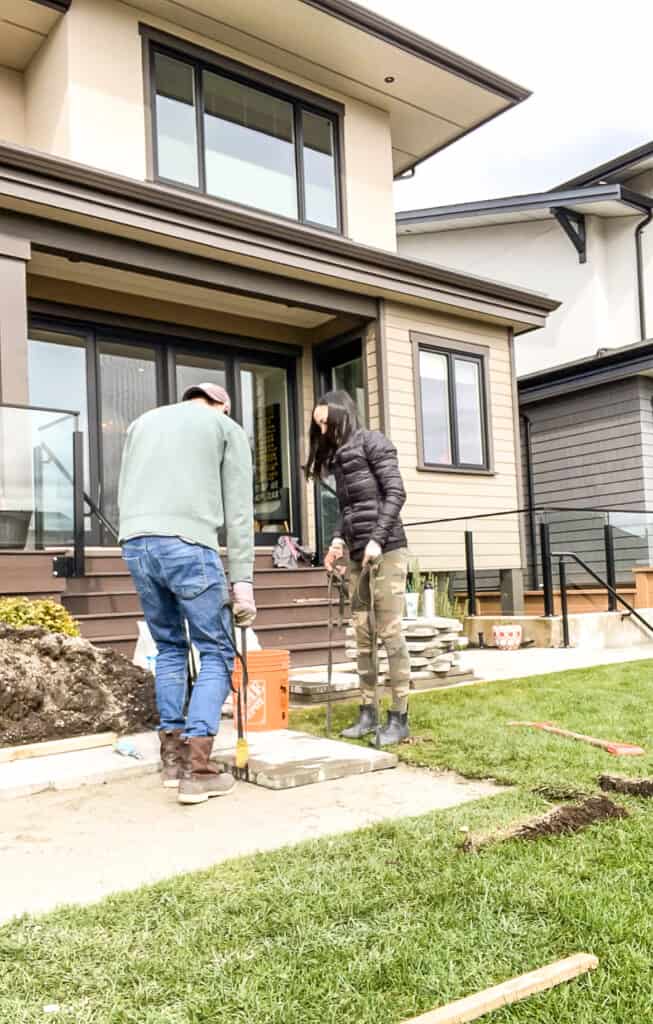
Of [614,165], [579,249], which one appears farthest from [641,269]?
[614,165]

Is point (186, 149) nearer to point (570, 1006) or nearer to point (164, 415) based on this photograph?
point (164, 415)

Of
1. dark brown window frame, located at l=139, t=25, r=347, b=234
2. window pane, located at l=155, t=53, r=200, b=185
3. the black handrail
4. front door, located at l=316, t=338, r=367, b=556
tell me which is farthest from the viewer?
front door, located at l=316, t=338, r=367, b=556

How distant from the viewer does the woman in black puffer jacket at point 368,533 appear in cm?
441

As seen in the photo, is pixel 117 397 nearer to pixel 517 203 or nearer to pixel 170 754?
pixel 170 754

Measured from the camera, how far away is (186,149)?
29.2ft

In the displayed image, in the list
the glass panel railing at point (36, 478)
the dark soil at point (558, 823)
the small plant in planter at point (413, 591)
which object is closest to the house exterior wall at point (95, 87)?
the glass panel railing at point (36, 478)

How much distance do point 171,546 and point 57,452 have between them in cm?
353

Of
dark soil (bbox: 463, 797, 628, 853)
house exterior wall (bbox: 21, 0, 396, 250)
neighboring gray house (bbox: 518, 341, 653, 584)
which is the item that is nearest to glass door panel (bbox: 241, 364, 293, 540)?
house exterior wall (bbox: 21, 0, 396, 250)

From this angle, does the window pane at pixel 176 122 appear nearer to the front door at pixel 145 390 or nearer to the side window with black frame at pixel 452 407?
the front door at pixel 145 390

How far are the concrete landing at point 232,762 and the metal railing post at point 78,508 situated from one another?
9.01 feet

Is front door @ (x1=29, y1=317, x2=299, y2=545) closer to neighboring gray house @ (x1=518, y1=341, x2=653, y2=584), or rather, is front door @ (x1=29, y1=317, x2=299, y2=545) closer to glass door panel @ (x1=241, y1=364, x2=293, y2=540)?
glass door panel @ (x1=241, y1=364, x2=293, y2=540)

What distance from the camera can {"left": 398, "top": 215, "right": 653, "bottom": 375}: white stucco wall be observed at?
46.4 feet

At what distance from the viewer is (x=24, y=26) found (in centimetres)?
845

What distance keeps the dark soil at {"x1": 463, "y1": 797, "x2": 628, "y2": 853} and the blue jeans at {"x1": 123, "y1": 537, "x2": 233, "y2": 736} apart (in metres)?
1.26
